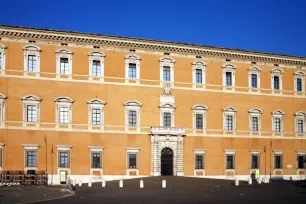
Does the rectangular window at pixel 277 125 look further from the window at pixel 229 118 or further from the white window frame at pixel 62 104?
the white window frame at pixel 62 104

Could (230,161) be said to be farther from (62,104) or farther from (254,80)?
(62,104)

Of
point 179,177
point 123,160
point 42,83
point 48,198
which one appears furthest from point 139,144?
point 48,198

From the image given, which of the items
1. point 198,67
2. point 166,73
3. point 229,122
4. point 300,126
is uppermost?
point 198,67

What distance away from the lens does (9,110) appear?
39812mm

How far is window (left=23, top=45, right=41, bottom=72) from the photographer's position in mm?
40562

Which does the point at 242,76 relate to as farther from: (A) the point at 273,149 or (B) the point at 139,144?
(B) the point at 139,144

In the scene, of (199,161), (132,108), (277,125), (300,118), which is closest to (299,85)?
(300,118)

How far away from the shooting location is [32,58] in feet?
134

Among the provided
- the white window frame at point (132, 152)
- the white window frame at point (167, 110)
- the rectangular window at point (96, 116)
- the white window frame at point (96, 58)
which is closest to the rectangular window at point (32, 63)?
the white window frame at point (96, 58)

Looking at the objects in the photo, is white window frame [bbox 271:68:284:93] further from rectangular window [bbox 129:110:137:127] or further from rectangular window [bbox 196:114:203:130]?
rectangular window [bbox 129:110:137:127]

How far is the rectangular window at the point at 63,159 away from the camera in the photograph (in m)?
40.9

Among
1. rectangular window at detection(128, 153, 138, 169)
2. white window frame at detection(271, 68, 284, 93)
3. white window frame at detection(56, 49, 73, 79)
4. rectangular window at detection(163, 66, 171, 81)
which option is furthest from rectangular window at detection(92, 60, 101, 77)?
white window frame at detection(271, 68, 284, 93)

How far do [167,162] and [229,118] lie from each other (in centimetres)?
798

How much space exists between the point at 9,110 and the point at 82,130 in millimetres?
6372
